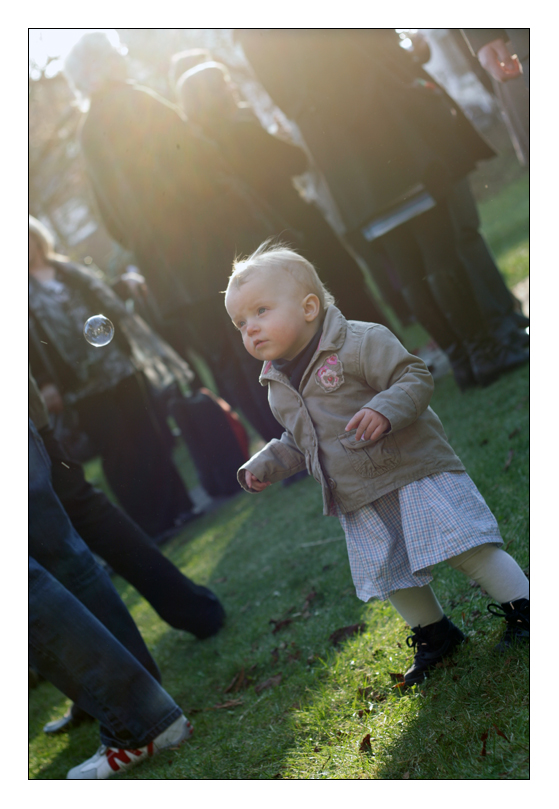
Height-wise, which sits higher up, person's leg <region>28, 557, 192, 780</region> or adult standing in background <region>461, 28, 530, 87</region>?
adult standing in background <region>461, 28, 530, 87</region>

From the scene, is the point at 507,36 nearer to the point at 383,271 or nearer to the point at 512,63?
the point at 512,63

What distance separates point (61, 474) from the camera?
2.56 m

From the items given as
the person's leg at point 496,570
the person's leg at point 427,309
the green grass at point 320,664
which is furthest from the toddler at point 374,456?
the person's leg at point 427,309

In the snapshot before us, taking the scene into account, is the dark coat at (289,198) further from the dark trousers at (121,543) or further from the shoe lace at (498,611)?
the dark trousers at (121,543)

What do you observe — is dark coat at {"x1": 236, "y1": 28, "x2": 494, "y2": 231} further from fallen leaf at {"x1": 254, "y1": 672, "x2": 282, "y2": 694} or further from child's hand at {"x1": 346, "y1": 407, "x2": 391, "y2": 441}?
fallen leaf at {"x1": 254, "y1": 672, "x2": 282, "y2": 694}

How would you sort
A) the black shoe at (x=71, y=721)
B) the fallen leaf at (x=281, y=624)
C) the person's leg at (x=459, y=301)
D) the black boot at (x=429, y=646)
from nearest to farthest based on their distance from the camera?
the black boot at (x=429, y=646)
the fallen leaf at (x=281, y=624)
the black shoe at (x=71, y=721)
the person's leg at (x=459, y=301)

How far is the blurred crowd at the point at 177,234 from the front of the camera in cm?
Answer: 227

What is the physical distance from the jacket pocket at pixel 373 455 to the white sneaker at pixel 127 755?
1.09 meters

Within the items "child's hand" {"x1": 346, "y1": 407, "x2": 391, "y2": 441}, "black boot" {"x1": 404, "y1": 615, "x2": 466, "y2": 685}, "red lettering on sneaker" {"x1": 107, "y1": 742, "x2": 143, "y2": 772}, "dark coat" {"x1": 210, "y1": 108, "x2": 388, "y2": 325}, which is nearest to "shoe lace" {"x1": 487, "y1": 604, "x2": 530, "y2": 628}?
"black boot" {"x1": 404, "y1": 615, "x2": 466, "y2": 685}

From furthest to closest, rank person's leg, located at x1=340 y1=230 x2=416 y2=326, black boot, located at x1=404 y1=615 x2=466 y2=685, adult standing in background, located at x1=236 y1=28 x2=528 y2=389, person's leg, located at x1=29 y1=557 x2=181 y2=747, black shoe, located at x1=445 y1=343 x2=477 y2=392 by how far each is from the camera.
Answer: black shoe, located at x1=445 y1=343 x2=477 y2=392 → person's leg, located at x1=340 y1=230 x2=416 y2=326 → adult standing in background, located at x1=236 y1=28 x2=528 y2=389 → person's leg, located at x1=29 y1=557 x2=181 y2=747 → black boot, located at x1=404 y1=615 x2=466 y2=685

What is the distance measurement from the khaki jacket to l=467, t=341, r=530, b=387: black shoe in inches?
63.8

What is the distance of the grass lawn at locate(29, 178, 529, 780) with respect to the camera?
1.78 meters

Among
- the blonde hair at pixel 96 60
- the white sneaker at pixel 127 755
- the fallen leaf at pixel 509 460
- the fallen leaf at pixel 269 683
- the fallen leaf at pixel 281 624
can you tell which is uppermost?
the blonde hair at pixel 96 60

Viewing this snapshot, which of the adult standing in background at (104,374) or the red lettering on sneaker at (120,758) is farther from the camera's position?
the adult standing in background at (104,374)
